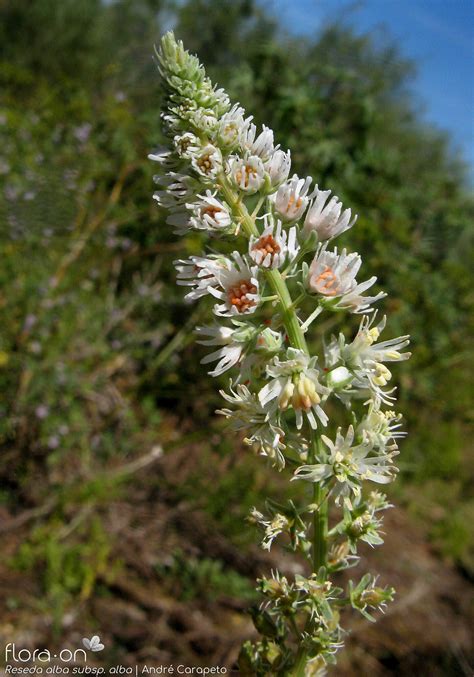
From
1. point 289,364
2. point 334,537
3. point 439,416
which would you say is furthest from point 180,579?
point 439,416

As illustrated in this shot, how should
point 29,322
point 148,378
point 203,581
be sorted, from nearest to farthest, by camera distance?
point 203,581
point 29,322
point 148,378

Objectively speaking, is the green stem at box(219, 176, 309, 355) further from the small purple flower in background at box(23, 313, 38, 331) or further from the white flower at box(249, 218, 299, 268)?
the small purple flower in background at box(23, 313, 38, 331)

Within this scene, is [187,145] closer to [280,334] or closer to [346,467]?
[280,334]

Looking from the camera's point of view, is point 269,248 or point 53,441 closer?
point 269,248

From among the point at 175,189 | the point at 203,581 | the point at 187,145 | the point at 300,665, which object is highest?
the point at 187,145

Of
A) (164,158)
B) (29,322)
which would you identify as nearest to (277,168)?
(164,158)

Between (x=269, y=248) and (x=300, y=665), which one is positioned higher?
(x=269, y=248)

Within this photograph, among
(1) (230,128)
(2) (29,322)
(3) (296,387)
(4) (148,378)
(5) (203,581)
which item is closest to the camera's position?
(3) (296,387)
